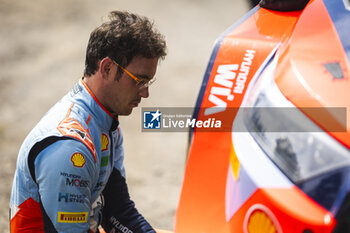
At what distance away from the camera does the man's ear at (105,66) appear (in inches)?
78.0

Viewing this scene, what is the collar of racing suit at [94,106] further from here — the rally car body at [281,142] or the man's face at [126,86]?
the rally car body at [281,142]

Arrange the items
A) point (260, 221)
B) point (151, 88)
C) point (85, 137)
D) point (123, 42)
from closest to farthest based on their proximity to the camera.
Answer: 1. point (260, 221)
2. point (85, 137)
3. point (123, 42)
4. point (151, 88)

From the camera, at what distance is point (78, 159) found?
1.75m

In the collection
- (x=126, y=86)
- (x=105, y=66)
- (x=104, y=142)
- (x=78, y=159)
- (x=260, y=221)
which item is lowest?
(x=260, y=221)

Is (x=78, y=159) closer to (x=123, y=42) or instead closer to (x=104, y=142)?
(x=104, y=142)

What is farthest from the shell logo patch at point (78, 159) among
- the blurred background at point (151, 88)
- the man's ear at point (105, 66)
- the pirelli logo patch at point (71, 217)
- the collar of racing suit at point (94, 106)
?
the blurred background at point (151, 88)

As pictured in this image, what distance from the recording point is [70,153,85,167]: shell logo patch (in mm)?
1733

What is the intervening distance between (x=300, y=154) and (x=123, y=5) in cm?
595

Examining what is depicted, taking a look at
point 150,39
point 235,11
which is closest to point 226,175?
point 150,39

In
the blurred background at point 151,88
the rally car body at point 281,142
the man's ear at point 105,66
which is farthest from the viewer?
the blurred background at point 151,88

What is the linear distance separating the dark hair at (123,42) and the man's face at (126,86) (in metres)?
0.03

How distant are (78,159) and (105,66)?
46 centimetres

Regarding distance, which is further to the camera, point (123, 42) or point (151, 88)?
point (151, 88)

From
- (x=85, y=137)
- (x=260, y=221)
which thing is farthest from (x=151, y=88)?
(x=260, y=221)
